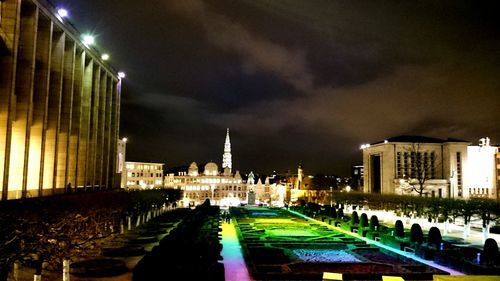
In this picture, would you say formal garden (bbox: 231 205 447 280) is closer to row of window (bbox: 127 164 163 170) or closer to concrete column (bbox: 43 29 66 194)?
concrete column (bbox: 43 29 66 194)

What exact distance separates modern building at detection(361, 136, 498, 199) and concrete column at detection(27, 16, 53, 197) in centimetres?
6364

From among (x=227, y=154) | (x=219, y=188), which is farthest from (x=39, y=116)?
(x=227, y=154)

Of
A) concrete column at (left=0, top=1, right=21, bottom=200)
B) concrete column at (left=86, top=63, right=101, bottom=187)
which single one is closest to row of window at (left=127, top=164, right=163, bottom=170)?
concrete column at (left=86, top=63, right=101, bottom=187)

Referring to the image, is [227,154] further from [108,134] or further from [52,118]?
[52,118]

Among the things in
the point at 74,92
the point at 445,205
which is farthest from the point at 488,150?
the point at 74,92

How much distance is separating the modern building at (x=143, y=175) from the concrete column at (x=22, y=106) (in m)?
86.7

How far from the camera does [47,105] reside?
34.0 meters

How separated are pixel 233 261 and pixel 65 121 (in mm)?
25528

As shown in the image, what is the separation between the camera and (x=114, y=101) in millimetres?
61812

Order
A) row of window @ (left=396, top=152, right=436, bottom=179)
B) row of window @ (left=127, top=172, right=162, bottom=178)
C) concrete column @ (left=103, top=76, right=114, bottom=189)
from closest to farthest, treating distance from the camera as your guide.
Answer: concrete column @ (left=103, top=76, right=114, bottom=189), row of window @ (left=396, top=152, right=436, bottom=179), row of window @ (left=127, top=172, right=162, bottom=178)

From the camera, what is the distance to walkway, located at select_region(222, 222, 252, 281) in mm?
18327

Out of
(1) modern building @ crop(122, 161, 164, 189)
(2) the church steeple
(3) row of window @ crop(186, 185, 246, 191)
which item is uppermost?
(2) the church steeple

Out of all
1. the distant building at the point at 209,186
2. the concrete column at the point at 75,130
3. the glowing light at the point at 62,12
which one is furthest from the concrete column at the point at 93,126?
the distant building at the point at 209,186

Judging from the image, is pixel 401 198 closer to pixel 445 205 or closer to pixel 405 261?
pixel 445 205
